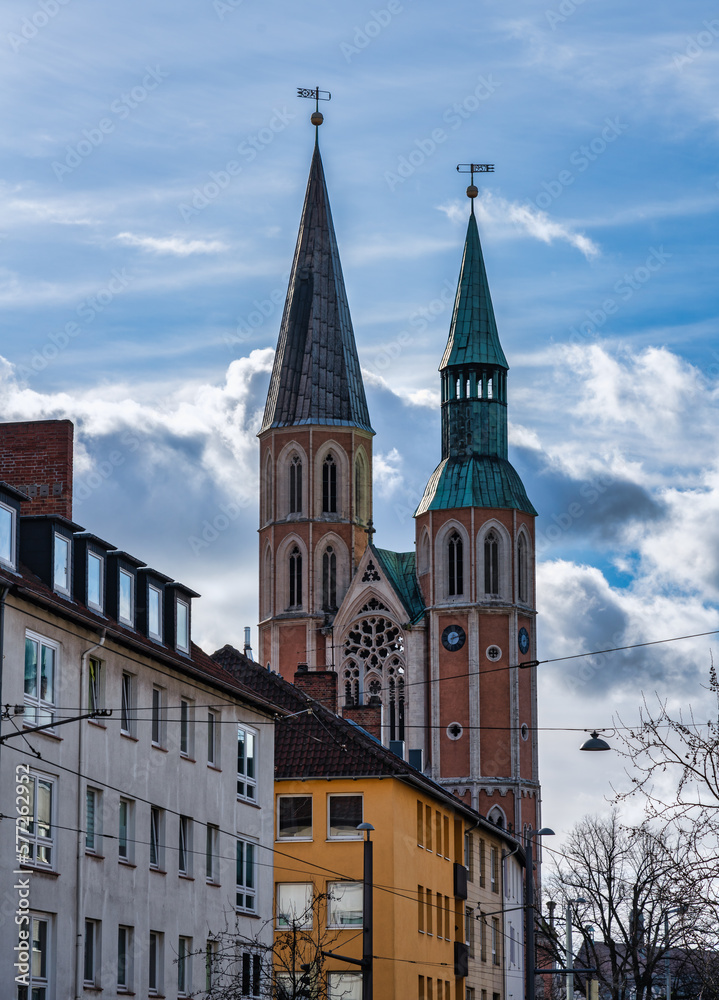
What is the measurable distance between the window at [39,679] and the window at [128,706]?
278 centimetres

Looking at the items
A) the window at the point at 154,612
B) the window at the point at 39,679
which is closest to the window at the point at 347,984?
the window at the point at 154,612

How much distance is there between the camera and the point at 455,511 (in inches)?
4377

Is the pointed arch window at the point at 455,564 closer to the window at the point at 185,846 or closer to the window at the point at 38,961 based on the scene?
the window at the point at 185,846

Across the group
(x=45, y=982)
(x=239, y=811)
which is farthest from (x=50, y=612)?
(x=239, y=811)

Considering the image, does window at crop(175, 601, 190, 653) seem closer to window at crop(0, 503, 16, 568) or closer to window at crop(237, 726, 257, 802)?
window at crop(237, 726, 257, 802)

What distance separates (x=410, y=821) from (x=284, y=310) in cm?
7374

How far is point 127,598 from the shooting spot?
37.3 m

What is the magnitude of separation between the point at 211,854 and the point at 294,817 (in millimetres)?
9465

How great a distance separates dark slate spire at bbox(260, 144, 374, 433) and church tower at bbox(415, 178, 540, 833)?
6.61 metres

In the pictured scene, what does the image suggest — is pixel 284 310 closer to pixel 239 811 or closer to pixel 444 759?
pixel 444 759

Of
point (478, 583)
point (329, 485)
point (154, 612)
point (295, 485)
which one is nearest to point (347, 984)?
point (154, 612)

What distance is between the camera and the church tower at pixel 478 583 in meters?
106

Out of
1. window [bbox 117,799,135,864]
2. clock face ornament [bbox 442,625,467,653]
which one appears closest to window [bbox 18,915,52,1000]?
window [bbox 117,799,135,864]

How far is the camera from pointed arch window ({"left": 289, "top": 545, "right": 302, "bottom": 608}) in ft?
376
